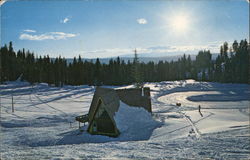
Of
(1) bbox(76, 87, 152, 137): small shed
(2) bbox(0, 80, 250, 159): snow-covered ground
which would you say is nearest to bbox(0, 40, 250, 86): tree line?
(2) bbox(0, 80, 250, 159): snow-covered ground

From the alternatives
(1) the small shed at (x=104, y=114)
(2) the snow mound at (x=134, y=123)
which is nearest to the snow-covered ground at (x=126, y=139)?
(2) the snow mound at (x=134, y=123)

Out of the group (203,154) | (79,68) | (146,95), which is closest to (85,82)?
(79,68)

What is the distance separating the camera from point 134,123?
17.5 metres

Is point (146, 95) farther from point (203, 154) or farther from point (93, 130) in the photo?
point (203, 154)

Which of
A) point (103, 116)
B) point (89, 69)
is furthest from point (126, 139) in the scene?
point (89, 69)

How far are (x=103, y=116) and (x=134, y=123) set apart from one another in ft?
10.8

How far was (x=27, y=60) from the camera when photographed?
225 feet

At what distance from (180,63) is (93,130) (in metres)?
85.5

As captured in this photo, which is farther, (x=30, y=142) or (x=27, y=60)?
(x=27, y=60)

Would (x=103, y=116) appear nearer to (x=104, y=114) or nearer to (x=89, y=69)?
(x=104, y=114)

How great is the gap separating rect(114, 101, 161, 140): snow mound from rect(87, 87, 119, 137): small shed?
589 mm

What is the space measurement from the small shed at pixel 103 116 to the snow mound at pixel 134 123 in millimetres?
589

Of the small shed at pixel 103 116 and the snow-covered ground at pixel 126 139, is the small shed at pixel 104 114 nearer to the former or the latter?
the small shed at pixel 103 116

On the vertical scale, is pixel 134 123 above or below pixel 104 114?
below
